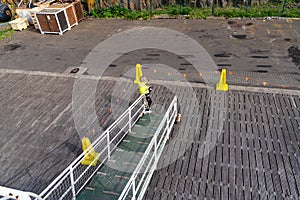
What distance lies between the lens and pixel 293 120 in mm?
9914

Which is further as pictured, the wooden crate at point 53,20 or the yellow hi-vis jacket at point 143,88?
the wooden crate at point 53,20

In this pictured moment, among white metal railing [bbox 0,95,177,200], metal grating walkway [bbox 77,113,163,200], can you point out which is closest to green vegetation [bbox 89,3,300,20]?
metal grating walkway [bbox 77,113,163,200]

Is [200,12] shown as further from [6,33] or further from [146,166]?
[146,166]

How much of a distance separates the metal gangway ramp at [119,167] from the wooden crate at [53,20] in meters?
11.8

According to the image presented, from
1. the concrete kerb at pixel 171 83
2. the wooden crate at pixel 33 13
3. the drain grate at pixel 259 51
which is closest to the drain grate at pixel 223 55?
the drain grate at pixel 259 51

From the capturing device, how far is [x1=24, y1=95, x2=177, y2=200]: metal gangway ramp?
276 inches

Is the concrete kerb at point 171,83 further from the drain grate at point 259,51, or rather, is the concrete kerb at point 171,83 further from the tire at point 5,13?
the tire at point 5,13

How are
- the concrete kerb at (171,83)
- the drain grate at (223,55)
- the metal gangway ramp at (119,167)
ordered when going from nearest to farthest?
the metal gangway ramp at (119,167) < the concrete kerb at (171,83) < the drain grate at (223,55)

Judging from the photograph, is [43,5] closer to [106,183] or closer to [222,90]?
[222,90]

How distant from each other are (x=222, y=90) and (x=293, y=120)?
3.00 meters

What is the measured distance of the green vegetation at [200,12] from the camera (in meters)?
19.5

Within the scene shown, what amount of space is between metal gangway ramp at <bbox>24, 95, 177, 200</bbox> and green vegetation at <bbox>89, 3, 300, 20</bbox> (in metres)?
12.8

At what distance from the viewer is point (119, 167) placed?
8.01 meters

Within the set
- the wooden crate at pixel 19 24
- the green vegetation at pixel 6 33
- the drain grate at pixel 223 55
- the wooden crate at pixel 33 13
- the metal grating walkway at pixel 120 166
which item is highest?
the wooden crate at pixel 33 13
